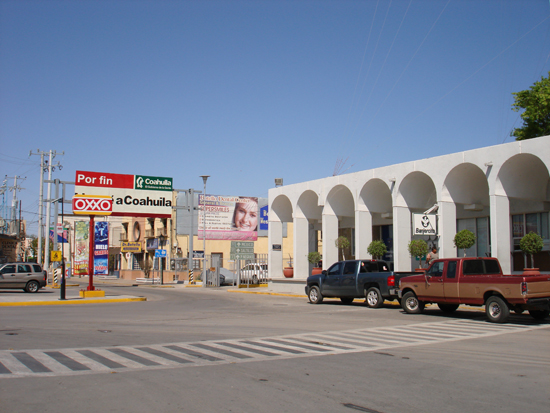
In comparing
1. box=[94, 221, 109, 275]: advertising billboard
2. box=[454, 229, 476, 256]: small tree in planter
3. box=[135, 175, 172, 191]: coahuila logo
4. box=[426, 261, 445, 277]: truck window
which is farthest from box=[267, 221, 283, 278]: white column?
box=[94, 221, 109, 275]: advertising billboard

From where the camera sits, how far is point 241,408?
20.4ft

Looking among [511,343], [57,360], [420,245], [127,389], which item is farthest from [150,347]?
[420,245]

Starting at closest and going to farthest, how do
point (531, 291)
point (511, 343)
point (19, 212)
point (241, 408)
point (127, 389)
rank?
point (241, 408) → point (127, 389) → point (511, 343) → point (531, 291) → point (19, 212)

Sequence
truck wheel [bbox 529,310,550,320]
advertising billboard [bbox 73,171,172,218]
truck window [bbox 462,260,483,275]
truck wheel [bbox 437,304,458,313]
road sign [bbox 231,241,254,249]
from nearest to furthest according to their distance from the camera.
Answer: truck wheel [bbox 529,310,550,320] < truck window [bbox 462,260,483,275] < truck wheel [bbox 437,304,458,313] < advertising billboard [bbox 73,171,172,218] < road sign [bbox 231,241,254,249]

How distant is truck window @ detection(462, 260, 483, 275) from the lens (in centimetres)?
1628

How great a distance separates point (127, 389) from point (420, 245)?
18557mm

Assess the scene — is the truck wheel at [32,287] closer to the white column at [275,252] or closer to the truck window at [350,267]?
the white column at [275,252]

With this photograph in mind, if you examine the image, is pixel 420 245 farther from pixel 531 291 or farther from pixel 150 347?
pixel 150 347

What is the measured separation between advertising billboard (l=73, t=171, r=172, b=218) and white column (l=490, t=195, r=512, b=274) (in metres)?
23.3

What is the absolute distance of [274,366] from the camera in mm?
8852

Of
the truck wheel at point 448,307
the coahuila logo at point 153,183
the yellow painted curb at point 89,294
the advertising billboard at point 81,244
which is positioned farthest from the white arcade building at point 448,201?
the advertising billboard at point 81,244

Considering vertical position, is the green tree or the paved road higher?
the green tree

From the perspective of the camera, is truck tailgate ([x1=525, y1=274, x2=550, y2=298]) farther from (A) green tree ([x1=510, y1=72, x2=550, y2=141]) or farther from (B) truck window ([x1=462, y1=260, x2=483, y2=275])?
(A) green tree ([x1=510, y1=72, x2=550, y2=141])

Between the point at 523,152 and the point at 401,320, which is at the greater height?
the point at 523,152
